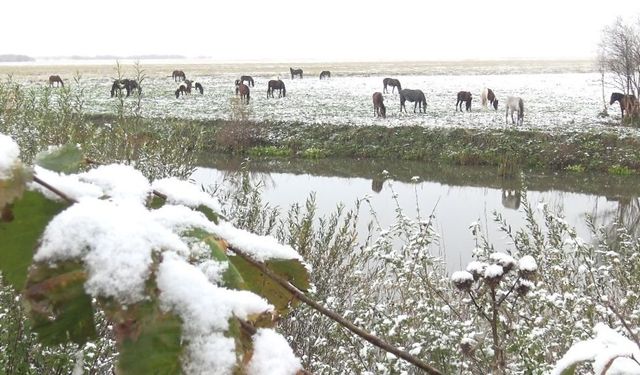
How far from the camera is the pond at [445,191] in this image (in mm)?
13164

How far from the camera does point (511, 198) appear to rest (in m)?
15.6

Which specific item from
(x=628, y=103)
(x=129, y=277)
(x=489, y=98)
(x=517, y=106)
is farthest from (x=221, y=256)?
(x=489, y=98)

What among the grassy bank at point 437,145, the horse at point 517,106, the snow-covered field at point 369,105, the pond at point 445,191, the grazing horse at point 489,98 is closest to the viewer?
the pond at point 445,191

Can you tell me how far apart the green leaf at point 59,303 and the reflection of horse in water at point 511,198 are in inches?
586

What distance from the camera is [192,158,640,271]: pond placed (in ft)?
43.2

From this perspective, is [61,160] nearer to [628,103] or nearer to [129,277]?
[129,277]

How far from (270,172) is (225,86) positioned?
24033 millimetres

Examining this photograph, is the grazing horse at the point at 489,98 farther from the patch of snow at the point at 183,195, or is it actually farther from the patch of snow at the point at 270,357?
the patch of snow at the point at 270,357

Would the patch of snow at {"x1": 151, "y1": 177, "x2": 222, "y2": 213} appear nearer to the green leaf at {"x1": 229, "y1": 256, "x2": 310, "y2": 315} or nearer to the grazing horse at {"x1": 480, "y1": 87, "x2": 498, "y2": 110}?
the green leaf at {"x1": 229, "y1": 256, "x2": 310, "y2": 315}

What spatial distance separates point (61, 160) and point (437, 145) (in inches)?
829

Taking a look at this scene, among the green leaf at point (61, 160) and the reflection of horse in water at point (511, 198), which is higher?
the green leaf at point (61, 160)

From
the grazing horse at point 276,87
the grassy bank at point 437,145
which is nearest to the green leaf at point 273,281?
the grassy bank at point 437,145

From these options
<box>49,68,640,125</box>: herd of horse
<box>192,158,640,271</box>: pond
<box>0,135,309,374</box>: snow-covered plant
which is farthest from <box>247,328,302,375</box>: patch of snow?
<box>49,68,640,125</box>: herd of horse

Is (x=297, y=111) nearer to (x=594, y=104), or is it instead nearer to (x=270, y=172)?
(x=270, y=172)
